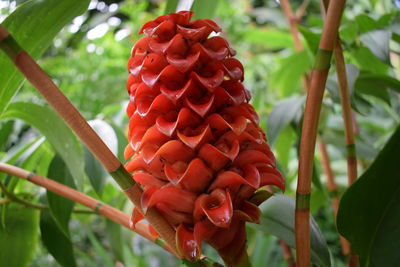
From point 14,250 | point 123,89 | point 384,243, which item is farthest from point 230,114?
point 123,89

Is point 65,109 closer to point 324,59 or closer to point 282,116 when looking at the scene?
point 324,59

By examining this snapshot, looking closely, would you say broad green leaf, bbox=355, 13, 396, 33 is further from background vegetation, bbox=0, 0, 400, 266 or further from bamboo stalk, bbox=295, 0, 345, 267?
bamboo stalk, bbox=295, 0, 345, 267

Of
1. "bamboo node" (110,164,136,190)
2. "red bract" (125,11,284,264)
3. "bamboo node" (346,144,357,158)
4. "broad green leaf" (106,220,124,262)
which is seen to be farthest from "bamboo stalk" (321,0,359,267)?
"broad green leaf" (106,220,124,262)

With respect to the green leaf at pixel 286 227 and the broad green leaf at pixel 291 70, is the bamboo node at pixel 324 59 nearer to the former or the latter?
the green leaf at pixel 286 227

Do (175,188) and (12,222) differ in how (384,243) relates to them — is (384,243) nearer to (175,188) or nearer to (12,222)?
(175,188)

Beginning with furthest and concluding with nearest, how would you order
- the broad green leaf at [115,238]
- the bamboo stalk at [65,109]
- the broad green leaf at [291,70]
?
the broad green leaf at [291,70] → the broad green leaf at [115,238] → the bamboo stalk at [65,109]

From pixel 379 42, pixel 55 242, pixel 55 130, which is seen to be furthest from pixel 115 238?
pixel 379 42

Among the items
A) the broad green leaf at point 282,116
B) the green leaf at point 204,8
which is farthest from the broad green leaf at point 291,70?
the green leaf at point 204,8
